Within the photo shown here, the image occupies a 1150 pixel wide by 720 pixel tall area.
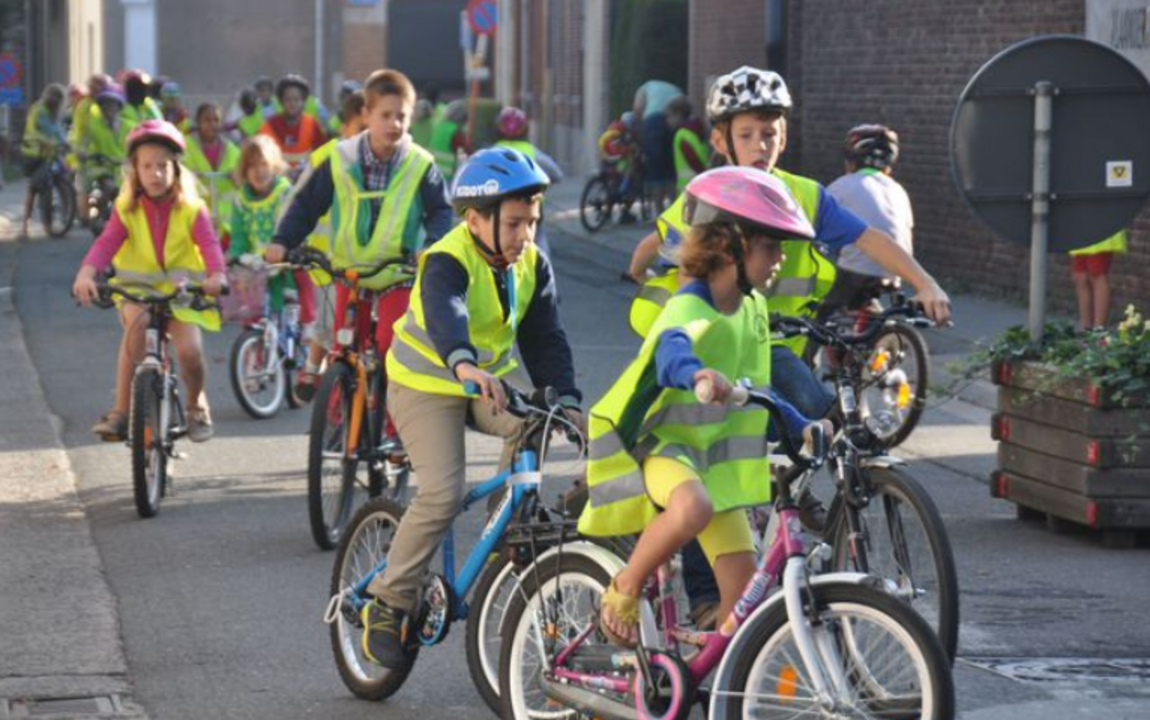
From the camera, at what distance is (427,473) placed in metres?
6.92

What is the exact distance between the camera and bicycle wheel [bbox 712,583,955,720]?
5.29 metres

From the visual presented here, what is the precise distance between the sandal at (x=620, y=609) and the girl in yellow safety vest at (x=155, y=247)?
17.2 ft

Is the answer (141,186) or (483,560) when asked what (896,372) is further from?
(483,560)

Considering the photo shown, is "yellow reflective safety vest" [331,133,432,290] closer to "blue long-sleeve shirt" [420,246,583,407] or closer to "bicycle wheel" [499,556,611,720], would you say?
"blue long-sleeve shirt" [420,246,583,407]

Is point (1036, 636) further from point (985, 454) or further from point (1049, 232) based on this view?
point (985, 454)

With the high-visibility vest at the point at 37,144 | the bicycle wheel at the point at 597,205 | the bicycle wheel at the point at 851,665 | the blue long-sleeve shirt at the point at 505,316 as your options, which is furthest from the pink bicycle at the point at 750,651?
the bicycle wheel at the point at 597,205

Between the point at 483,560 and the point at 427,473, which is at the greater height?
the point at 427,473

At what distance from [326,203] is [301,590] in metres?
2.21

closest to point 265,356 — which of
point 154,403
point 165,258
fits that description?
point 165,258

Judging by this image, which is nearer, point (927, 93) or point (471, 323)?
point (471, 323)

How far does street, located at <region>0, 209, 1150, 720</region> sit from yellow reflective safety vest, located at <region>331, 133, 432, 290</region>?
1.17m

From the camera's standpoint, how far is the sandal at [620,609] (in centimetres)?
593

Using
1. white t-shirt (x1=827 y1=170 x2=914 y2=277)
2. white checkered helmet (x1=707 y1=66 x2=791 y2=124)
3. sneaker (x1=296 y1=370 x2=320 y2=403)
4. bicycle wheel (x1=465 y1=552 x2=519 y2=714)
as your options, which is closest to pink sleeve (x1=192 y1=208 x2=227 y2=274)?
sneaker (x1=296 y1=370 x2=320 y2=403)

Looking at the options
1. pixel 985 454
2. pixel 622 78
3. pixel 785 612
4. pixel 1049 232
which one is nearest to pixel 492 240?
pixel 785 612
